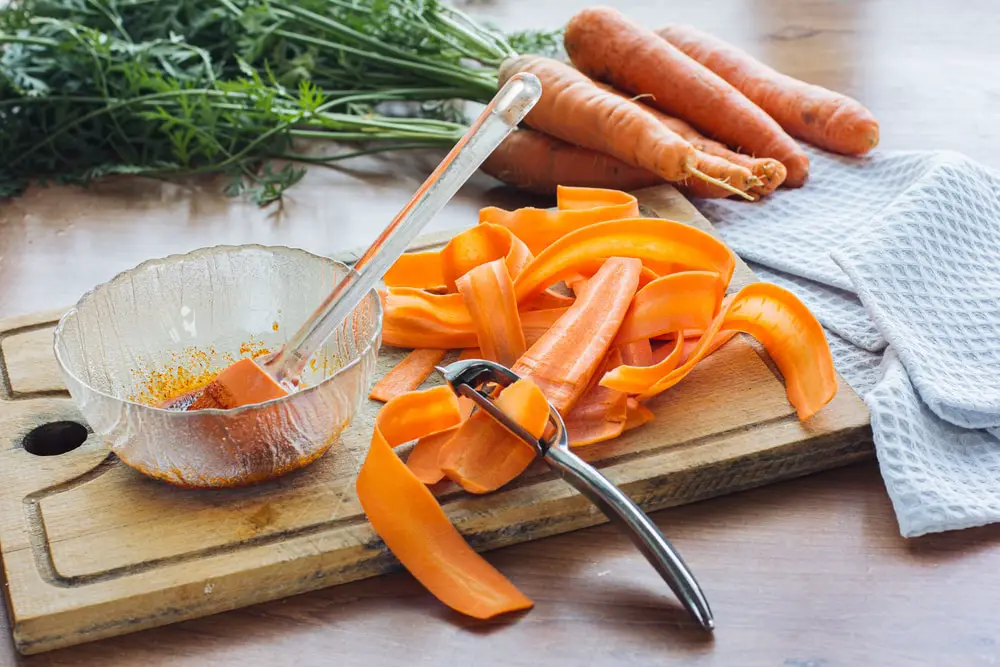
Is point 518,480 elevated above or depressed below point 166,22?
below

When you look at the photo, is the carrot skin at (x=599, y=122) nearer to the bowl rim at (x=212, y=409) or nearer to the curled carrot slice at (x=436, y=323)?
the curled carrot slice at (x=436, y=323)

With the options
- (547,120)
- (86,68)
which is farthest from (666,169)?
(86,68)

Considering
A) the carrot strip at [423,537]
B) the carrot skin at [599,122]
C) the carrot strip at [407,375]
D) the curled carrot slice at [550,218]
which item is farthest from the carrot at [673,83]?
the carrot strip at [423,537]

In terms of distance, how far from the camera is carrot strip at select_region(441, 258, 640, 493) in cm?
100

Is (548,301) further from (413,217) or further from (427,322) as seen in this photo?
(413,217)

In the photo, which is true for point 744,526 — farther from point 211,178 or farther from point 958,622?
point 211,178

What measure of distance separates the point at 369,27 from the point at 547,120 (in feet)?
1.32

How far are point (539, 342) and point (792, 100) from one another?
85 cm

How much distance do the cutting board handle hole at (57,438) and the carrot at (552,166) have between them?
2.57 ft

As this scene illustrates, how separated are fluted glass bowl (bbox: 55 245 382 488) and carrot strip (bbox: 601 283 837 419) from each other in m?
0.29

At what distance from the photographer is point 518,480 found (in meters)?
1.02

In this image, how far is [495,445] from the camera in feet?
3.34

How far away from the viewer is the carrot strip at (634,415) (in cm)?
108

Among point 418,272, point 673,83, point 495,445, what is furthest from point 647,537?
point 673,83
